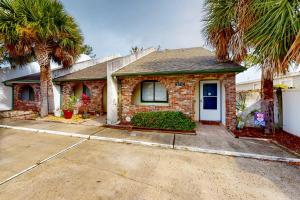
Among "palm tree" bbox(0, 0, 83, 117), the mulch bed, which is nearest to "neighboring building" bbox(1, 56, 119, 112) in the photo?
"palm tree" bbox(0, 0, 83, 117)

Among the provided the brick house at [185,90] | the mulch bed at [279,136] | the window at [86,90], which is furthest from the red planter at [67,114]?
the mulch bed at [279,136]

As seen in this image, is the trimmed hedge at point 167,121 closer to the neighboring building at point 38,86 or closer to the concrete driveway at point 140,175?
the concrete driveway at point 140,175

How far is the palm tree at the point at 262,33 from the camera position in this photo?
184 inches

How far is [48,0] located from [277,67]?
1178 centimetres

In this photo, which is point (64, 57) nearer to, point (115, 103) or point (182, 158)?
point (115, 103)

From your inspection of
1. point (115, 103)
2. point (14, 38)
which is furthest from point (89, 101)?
point (14, 38)

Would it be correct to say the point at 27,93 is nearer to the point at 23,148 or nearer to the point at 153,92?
the point at 23,148

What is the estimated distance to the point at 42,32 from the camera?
8.77m

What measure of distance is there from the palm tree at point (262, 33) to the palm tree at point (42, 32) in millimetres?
8264

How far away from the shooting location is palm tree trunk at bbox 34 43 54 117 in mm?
9781

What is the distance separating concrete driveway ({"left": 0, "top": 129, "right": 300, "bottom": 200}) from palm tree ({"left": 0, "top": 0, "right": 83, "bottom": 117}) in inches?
252

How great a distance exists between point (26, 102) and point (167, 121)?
40.3ft

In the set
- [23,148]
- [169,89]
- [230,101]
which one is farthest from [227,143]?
[23,148]

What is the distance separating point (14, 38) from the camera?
29.1ft
